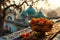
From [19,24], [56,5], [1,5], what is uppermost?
[1,5]


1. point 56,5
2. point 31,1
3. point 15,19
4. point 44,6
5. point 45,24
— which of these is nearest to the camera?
point 45,24

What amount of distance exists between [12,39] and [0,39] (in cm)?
20

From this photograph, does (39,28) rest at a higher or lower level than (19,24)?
higher

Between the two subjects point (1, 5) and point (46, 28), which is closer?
point (46, 28)

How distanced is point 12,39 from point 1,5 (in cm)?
199

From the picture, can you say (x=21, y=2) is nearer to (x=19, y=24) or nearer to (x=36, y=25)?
(x=36, y=25)

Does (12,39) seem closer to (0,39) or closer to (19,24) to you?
(0,39)

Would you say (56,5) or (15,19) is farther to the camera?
(15,19)

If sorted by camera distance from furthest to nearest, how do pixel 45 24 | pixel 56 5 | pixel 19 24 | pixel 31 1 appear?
pixel 19 24 < pixel 56 5 < pixel 31 1 < pixel 45 24

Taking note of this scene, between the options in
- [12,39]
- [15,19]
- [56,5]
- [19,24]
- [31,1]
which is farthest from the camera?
[15,19]

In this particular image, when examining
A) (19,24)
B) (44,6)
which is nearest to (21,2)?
(44,6)

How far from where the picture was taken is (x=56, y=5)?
18.3 ft

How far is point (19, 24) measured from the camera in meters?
6.93

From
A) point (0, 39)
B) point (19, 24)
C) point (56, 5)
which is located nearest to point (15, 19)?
point (19, 24)
